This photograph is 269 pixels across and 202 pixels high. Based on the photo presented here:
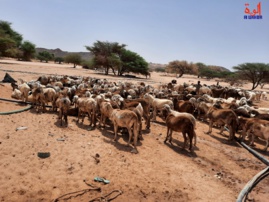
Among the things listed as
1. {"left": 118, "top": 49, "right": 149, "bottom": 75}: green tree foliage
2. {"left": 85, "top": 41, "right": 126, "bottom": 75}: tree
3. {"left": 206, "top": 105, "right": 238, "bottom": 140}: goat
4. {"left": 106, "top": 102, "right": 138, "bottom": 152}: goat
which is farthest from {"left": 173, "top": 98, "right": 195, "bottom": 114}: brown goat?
{"left": 85, "top": 41, "right": 126, "bottom": 75}: tree

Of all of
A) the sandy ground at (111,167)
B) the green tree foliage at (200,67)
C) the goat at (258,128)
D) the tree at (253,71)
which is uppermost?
the green tree foliage at (200,67)

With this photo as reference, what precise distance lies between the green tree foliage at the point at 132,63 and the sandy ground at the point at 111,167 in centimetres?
3704

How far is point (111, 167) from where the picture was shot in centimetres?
625

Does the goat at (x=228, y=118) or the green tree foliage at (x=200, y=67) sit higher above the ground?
the green tree foliage at (x=200, y=67)

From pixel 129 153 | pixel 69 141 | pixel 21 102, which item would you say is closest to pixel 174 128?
pixel 129 153

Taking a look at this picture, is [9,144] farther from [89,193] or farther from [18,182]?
[89,193]

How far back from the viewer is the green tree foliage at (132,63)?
4550cm

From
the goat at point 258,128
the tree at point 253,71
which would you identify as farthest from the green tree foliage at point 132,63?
the goat at point 258,128

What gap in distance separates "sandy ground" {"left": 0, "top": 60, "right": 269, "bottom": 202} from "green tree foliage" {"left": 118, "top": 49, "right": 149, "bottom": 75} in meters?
37.0

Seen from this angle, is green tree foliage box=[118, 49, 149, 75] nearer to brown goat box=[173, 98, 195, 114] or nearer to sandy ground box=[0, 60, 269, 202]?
brown goat box=[173, 98, 195, 114]

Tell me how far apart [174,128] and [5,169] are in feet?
19.4

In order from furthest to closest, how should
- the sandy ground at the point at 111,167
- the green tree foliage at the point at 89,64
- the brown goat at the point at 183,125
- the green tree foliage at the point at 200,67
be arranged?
the green tree foliage at the point at 200,67
the green tree foliage at the point at 89,64
the brown goat at the point at 183,125
the sandy ground at the point at 111,167

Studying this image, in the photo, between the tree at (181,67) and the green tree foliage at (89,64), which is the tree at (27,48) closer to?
the green tree foliage at (89,64)

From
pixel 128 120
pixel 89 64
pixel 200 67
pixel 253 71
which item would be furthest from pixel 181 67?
pixel 128 120
